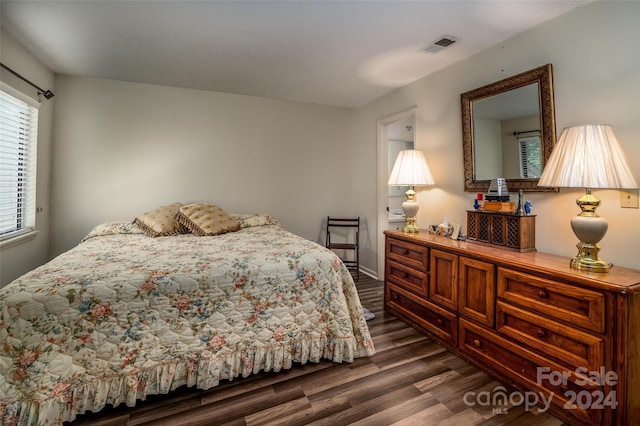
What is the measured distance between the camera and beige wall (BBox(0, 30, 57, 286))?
7.46 feet

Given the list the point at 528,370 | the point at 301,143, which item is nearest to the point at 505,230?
the point at 528,370

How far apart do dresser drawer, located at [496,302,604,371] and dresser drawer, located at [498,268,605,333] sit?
0.15 ft

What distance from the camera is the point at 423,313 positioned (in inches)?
93.4

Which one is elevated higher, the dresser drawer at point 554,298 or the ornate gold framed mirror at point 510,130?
the ornate gold framed mirror at point 510,130

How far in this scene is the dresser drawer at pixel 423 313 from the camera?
6.97 ft

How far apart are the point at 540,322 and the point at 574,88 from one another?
149 centimetres

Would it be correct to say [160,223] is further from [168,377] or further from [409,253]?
[409,253]

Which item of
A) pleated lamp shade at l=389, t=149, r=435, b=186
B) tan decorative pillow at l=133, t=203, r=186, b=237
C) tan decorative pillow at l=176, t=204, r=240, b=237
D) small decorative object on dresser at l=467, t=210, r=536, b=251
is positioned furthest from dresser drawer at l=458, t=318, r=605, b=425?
tan decorative pillow at l=133, t=203, r=186, b=237

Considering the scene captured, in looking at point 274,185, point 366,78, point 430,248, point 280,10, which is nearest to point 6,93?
point 280,10

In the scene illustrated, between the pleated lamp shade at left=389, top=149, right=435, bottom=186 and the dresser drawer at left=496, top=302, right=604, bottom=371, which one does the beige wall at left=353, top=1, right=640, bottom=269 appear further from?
the dresser drawer at left=496, top=302, right=604, bottom=371

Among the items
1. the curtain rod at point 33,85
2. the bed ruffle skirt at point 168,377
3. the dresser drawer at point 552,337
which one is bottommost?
the bed ruffle skirt at point 168,377

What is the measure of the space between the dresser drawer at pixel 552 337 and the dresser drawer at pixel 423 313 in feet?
1.28

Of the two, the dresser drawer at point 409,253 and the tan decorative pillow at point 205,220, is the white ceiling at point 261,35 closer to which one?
the tan decorative pillow at point 205,220

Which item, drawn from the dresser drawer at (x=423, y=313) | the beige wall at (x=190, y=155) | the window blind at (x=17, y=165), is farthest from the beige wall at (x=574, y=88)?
the window blind at (x=17, y=165)
